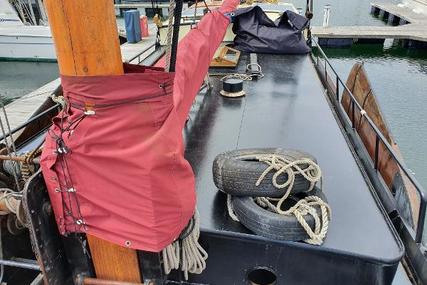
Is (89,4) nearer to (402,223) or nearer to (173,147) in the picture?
(173,147)

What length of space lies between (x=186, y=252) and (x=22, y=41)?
20.2 m

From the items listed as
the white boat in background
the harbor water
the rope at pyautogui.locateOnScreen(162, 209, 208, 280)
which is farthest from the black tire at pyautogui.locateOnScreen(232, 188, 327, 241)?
the white boat in background

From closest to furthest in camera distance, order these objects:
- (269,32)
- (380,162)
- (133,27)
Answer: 1. (380,162)
2. (269,32)
3. (133,27)

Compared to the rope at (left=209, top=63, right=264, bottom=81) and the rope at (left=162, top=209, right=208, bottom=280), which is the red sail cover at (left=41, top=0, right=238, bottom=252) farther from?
the rope at (left=209, top=63, right=264, bottom=81)

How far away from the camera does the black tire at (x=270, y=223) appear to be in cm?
229

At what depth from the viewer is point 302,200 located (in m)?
2.41

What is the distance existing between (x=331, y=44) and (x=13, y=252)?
63.7ft

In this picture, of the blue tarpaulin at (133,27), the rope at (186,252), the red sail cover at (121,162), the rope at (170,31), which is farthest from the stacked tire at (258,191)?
the blue tarpaulin at (133,27)

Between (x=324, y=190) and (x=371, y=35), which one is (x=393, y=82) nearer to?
(x=371, y=35)

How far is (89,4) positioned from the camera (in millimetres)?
1580

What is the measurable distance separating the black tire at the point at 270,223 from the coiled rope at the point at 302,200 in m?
0.04

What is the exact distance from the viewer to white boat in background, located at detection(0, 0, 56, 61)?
1855 cm

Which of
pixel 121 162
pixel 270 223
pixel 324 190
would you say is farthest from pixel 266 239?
pixel 121 162

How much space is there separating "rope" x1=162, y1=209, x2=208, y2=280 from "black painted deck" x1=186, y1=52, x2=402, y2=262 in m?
0.26
